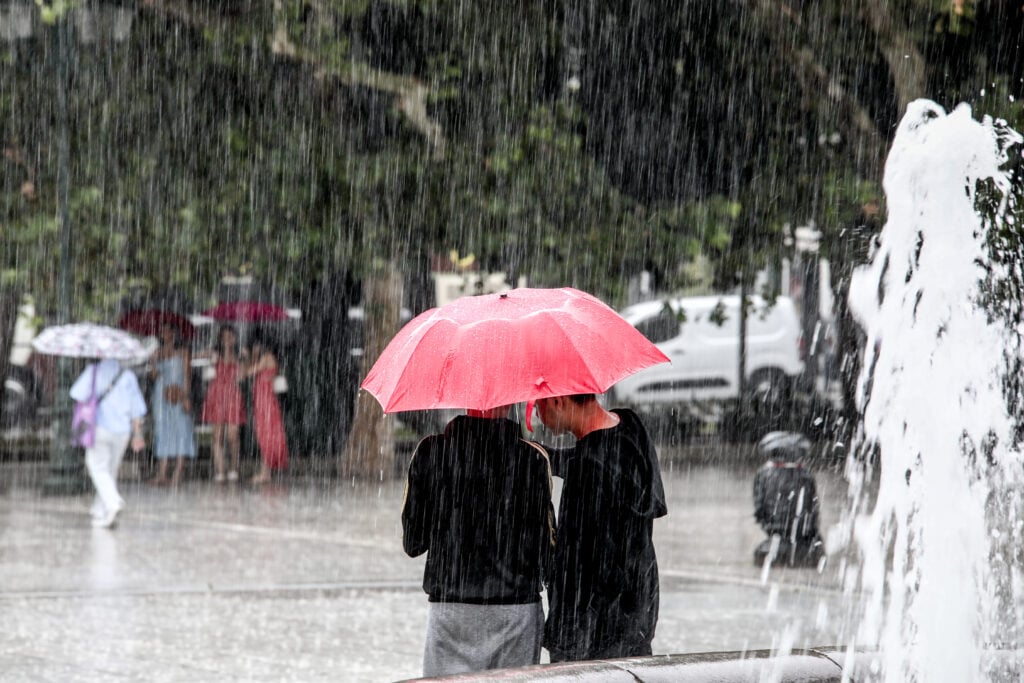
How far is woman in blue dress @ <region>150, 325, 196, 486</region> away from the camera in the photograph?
18359mm

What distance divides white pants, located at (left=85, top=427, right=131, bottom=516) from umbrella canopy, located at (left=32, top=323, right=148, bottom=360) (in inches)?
40.3

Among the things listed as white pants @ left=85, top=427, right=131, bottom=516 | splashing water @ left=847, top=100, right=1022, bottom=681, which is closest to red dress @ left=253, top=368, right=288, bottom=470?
white pants @ left=85, top=427, right=131, bottom=516

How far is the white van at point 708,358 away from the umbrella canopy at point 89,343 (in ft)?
37.6

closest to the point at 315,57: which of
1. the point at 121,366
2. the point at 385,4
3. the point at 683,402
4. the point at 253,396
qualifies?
the point at 385,4

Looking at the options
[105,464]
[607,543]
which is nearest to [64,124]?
[105,464]

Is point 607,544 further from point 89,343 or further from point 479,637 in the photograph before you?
point 89,343

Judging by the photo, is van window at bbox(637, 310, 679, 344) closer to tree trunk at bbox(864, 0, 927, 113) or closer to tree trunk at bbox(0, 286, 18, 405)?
tree trunk at bbox(0, 286, 18, 405)

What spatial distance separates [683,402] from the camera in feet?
83.4

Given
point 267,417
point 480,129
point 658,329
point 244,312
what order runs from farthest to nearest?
point 658,329
point 244,312
point 267,417
point 480,129

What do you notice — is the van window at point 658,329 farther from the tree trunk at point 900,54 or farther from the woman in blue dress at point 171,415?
the tree trunk at point 900,54

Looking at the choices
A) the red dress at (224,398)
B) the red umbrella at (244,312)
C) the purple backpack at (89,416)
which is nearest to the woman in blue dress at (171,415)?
the red dress at (224,398)

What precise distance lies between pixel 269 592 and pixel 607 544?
5.93 m

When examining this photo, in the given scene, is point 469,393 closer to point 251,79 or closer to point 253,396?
point 251,79

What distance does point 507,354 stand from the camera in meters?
4.11
